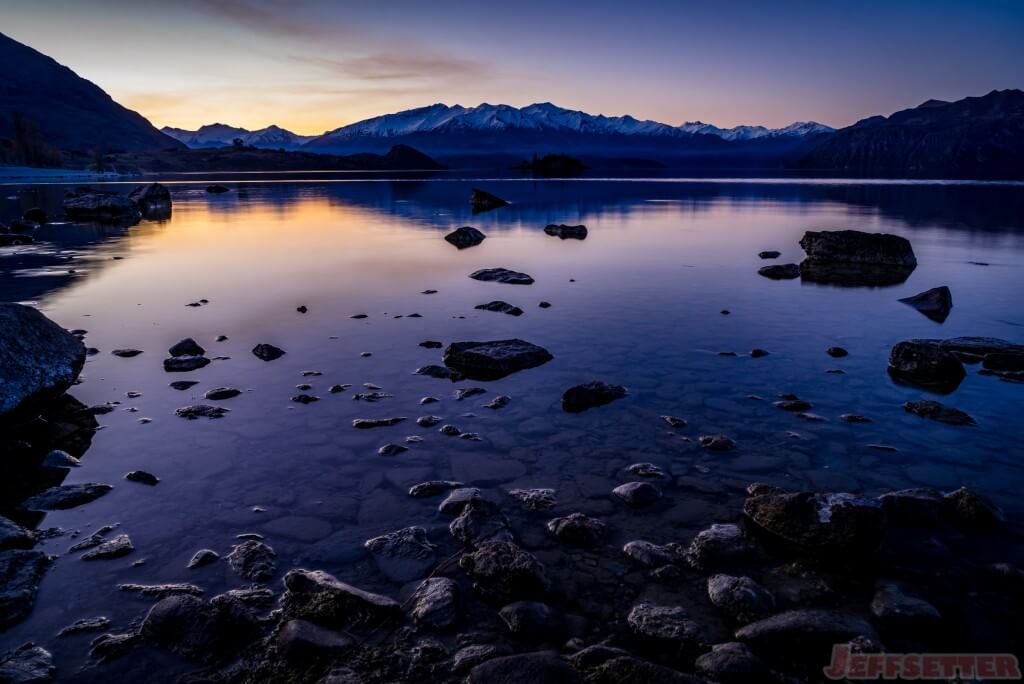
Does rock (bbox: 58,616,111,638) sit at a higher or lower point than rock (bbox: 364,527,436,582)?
lower

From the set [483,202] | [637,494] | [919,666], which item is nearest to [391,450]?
[637,494]

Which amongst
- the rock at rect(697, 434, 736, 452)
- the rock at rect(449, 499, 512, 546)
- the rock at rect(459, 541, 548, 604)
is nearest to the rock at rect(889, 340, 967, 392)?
the rock at rect(697, 434, 736, 452)

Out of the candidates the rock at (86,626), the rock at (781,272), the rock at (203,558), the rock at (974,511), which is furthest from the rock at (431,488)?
the rock at (781,272)

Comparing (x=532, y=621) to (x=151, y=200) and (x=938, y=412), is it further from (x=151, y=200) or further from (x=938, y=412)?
(x=151, y=200)

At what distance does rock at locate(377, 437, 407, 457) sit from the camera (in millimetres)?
8633

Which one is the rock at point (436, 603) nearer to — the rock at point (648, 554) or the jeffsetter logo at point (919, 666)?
the rock at point (648, 554)

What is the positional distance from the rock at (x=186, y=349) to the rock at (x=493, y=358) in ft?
18.5

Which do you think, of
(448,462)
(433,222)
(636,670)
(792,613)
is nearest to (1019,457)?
(792,613)

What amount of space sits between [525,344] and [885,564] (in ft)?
27.0

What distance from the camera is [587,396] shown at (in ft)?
34.3

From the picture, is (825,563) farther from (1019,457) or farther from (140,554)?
(140,554)

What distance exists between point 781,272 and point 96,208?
55971mm

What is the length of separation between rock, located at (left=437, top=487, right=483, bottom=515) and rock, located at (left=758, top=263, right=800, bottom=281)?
20.3m

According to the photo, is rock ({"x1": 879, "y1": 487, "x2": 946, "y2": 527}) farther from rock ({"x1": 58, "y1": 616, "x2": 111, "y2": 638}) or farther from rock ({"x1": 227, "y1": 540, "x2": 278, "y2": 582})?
rock ({"x1": 58, "y1": 616, "x2": 111, "y2": 638})
